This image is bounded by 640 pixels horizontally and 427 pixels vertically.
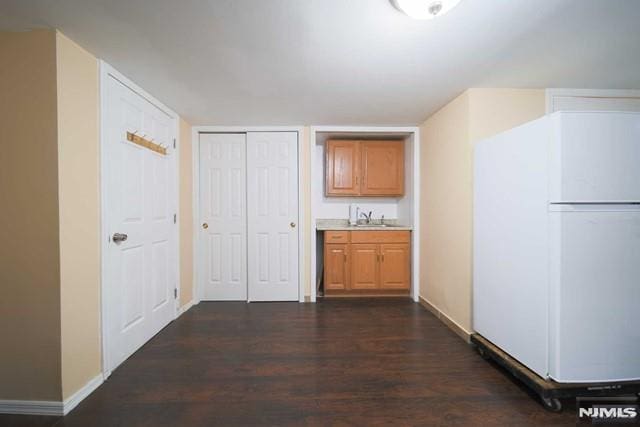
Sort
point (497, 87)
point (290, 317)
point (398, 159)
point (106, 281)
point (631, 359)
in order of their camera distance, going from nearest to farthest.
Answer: point (631, 359)
point (106, 281)
point (497, 87)
point (290, 317)
point (398, 159)

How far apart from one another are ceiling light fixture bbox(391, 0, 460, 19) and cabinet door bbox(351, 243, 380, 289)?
2532mm

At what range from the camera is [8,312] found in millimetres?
1475

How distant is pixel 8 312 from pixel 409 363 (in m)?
2.47

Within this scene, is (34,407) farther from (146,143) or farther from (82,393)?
(146,143)

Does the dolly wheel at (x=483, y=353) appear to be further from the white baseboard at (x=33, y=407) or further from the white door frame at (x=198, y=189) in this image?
the white baseboard at (x=33, y=407)

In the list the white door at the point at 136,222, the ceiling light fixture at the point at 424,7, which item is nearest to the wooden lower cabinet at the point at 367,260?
the white door at the point at 136,222

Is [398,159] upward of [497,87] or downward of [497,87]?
downward

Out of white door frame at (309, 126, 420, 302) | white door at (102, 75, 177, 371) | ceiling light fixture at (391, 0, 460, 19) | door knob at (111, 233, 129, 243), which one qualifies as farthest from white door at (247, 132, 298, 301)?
ceiling light fixture at (391, 0, 460, 19)

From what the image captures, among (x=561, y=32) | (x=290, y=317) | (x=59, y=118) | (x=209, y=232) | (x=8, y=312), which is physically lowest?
(x=290, y=317)

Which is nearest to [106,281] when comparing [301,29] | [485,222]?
[301,29]

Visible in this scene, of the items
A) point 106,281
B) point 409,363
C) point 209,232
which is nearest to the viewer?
point 106,281

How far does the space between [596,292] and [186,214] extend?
3.44 metres

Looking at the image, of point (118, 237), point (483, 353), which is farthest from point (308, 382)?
point (118, 237)

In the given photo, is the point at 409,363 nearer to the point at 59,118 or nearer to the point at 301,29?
the point at 301,29
